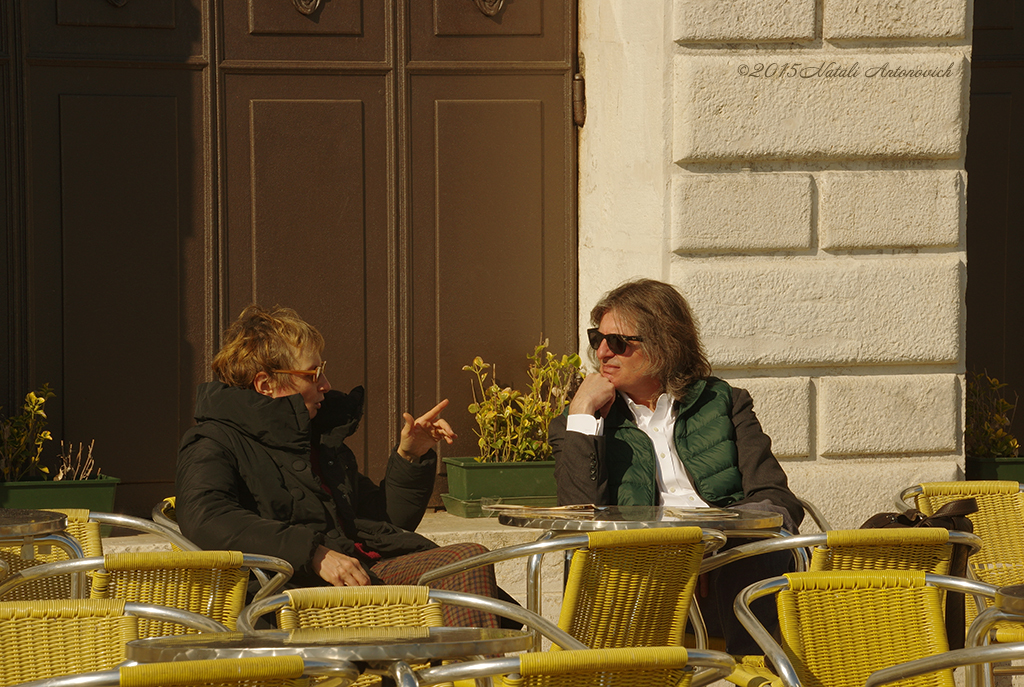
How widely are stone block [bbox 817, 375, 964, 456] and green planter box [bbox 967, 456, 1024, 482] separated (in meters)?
0.50

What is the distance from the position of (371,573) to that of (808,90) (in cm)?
285

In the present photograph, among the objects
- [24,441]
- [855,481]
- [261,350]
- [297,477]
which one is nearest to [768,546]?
[297,477]

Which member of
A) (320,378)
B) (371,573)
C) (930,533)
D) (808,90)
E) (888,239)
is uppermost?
(808,90)

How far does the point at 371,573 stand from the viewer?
3.71 m

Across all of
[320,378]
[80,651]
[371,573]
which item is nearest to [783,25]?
[320,378]

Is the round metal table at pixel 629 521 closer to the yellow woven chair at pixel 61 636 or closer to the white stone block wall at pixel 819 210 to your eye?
the yellow woven chair at pixel 61 636

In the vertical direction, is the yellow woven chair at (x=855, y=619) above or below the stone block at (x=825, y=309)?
below

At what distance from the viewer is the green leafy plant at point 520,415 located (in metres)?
5.51

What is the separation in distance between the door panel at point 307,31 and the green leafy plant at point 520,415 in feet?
4.94

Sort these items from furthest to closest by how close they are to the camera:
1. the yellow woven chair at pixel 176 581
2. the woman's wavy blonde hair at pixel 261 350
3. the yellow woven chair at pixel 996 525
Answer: the yellow woven chair at pixel 996 525 → the woman's wavy blonde hair at pixel 261 350 → the yellow woven chair at pixel 176 581

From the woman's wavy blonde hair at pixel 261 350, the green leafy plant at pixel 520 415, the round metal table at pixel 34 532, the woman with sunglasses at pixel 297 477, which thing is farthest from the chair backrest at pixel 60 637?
the green leafy plant at pixel 520 415

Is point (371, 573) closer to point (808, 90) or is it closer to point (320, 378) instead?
point (320, 378)

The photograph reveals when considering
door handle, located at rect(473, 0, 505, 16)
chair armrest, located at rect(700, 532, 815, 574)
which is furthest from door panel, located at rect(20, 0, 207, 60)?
chair armrest, located at rect(700, 532, 815, 574)

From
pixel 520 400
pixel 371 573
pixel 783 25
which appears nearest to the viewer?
pixel 371 573
